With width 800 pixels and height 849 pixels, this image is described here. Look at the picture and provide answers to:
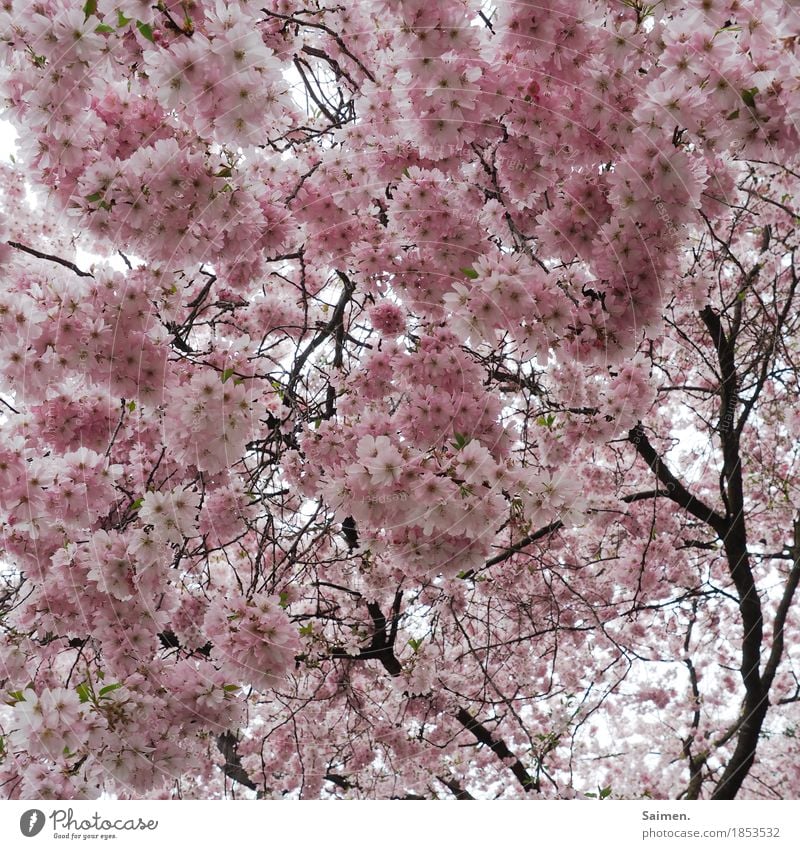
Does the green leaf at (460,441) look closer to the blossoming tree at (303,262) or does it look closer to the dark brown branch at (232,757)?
the blossoming tree at (303,262)

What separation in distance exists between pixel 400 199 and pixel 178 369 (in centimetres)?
92

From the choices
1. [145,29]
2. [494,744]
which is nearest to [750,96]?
[145,29]

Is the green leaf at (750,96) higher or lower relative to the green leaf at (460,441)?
higher

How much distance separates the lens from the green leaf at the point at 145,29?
62.2 inches

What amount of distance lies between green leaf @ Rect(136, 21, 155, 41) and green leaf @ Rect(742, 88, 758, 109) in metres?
1.49

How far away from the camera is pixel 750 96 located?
1.68 metres

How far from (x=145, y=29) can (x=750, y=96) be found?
1.51m

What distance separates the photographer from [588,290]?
6.84ft

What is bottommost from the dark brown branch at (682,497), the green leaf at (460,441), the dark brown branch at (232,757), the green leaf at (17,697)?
the dark brown branch at (232,757)

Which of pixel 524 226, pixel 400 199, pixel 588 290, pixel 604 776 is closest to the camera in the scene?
pixel 588 290

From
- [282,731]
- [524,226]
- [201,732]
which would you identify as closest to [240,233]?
[524,226]

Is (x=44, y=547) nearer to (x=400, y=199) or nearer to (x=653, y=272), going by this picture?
(x=400, y=199)

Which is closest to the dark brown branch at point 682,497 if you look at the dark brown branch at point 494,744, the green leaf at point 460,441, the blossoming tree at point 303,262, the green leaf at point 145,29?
the blossoming tree at point 303,262

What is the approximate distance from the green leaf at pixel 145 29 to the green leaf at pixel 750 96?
4.89 ft
